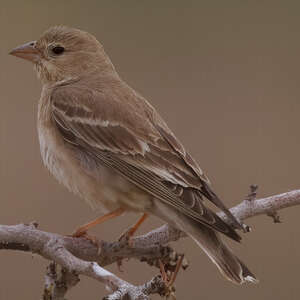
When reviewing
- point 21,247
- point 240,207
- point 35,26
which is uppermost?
Result: point 35,26

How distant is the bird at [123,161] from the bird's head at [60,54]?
2 cm

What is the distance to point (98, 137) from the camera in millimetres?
5371

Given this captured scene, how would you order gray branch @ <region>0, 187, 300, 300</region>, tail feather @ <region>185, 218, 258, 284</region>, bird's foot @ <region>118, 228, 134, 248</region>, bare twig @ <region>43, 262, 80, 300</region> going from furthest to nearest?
bird's foot @ <region>118, 228, 134, 248</region> → tail feather @ <region>185, 218, 258, 284</region> → bare twig @ <region>43, 262, 80, 300</region> → gray branch @ <region>0, 187, 300, 300</region>

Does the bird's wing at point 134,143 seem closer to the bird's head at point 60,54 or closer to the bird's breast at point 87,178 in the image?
the bird's breast at point 87,178

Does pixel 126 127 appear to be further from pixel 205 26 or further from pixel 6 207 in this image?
pixel 205 26

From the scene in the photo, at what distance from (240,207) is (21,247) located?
4.40ft

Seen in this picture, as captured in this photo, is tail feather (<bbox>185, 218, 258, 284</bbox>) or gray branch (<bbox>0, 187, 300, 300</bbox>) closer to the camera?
gray branch (<bbox>0, 187, 300, 300</bbox>)

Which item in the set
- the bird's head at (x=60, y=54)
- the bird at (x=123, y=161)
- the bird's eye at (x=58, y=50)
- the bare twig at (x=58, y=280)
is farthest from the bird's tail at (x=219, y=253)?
the bird's eye at (x=58, y=50)

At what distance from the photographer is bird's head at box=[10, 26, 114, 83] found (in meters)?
6.08

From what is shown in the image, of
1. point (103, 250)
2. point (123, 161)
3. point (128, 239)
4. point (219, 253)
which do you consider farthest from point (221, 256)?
point (123, 161)

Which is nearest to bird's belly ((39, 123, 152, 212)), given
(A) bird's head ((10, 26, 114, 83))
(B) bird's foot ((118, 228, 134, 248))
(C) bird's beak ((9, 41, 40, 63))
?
(B) bird's foot ((118, 228, 134, 248))

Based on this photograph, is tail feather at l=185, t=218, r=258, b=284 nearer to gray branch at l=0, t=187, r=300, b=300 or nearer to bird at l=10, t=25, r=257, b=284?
bird at l=10, t=25, r=257, b=284

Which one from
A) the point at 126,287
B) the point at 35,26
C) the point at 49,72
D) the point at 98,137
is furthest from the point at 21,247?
the point at 35,26

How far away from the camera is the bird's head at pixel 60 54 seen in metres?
6.08
